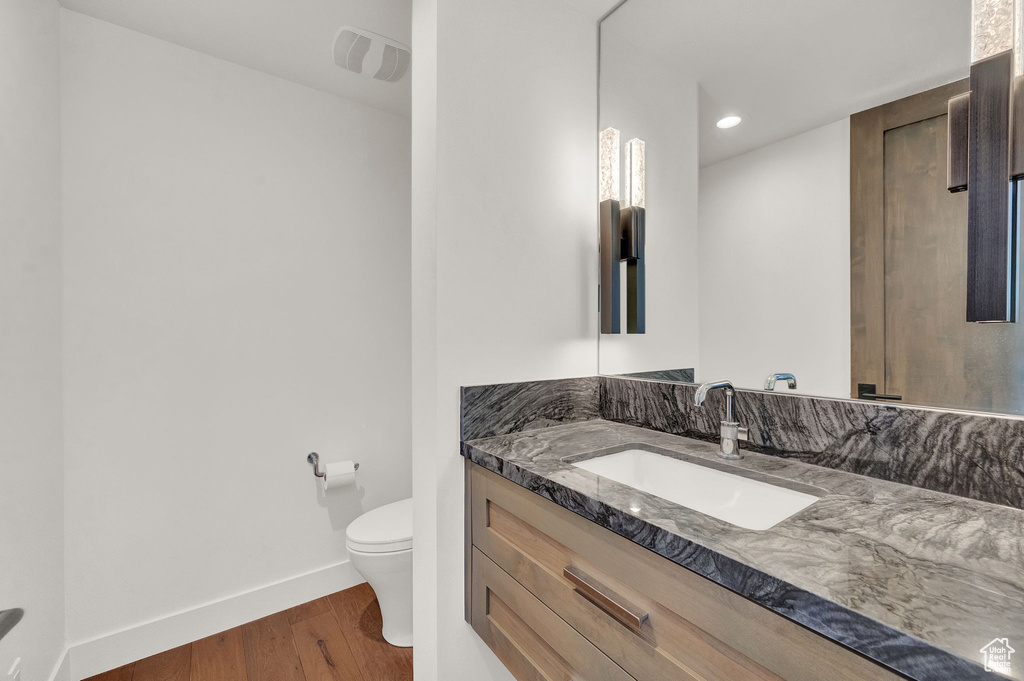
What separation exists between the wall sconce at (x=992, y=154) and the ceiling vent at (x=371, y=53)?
1.81 metres

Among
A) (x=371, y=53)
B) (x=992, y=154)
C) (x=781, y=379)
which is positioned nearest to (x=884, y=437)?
(x=781, y=379)

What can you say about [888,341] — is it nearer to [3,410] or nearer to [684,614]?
[684,614]

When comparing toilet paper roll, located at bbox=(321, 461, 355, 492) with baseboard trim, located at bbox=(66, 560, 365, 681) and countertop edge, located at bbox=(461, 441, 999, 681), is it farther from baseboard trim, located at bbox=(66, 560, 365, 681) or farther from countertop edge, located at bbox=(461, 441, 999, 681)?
countertop edge, located at bbox=(461, 441, 999, 681)

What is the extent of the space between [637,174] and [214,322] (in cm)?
182

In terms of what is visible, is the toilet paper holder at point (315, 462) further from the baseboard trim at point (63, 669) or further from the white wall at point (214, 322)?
the baseboard trim at point (63, 669)

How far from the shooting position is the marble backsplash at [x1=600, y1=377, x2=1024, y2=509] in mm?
747

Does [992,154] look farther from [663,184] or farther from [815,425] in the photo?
[663,184]

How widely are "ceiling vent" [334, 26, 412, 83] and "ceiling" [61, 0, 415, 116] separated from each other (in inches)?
1.0

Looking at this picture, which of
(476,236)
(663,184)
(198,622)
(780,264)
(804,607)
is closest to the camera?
(804,607)

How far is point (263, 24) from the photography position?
5.58ft

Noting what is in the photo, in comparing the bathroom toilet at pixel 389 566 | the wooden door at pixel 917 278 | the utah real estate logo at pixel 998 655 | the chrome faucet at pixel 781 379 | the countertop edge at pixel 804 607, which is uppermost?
the wooden door at pixel 917 278

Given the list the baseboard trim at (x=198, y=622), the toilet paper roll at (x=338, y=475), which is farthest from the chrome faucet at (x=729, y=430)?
the baseboard trim at (x=198, y=622)


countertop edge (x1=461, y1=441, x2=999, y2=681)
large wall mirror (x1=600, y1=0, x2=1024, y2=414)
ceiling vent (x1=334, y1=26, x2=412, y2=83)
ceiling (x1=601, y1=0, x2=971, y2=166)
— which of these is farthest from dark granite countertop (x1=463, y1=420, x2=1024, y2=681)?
ceiling vent (x1=334, y1=26, x2=412, y2=83)

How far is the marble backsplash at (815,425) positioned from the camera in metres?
0.76
